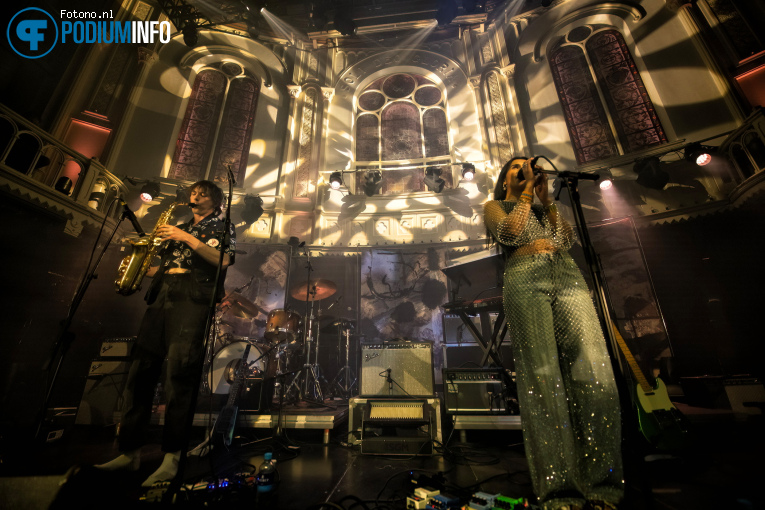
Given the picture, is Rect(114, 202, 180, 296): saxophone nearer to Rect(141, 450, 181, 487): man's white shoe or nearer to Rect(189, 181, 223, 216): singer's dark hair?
Rect(189, 181, 223, 216): singer's dark hair

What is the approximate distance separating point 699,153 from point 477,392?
6797 millimetres

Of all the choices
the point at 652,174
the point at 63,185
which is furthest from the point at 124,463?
the point at 652,174

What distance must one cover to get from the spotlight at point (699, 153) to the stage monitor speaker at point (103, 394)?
33.3ft

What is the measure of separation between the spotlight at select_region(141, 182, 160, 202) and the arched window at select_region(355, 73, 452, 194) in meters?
4.81

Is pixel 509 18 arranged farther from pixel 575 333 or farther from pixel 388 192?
pixel 575 333

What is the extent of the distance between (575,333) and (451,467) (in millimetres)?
1504

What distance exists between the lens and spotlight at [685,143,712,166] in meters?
6.04

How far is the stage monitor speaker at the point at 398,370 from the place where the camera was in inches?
122

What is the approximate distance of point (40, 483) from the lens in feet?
4.29

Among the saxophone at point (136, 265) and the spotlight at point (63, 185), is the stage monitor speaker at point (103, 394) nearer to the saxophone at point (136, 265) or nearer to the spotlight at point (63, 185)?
the saxophone at point (136, 265)

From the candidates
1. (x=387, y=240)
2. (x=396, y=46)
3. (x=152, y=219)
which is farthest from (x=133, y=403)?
(x=396, y=46)

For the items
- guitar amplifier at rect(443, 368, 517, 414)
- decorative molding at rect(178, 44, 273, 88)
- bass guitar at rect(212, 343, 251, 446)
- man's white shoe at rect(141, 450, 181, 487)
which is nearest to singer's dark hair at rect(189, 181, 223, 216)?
man's white shoe at rect(141, 450, 181, 487)

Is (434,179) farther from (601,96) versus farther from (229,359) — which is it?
(229,359)

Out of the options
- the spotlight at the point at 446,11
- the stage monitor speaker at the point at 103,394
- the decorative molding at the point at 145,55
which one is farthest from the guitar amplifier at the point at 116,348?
the spotlight at the point at 446,11
